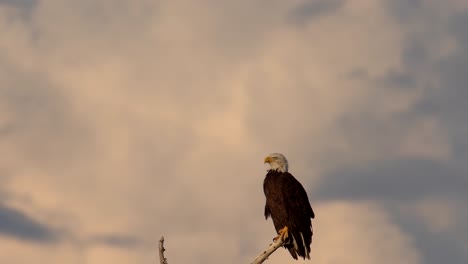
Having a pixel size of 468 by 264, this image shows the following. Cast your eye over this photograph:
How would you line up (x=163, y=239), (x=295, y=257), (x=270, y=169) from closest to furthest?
(x=163, y=239) < (x=295, y=257) < (x=270, y=169)

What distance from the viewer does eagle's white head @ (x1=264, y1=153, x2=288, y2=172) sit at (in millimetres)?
22891

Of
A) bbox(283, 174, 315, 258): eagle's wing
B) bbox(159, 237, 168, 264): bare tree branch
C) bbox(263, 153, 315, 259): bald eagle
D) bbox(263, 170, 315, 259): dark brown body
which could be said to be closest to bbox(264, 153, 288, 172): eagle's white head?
bbox(263, 153, 315, 259): bald eagle

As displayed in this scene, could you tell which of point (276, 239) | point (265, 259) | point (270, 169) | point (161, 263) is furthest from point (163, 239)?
point (270, 169)

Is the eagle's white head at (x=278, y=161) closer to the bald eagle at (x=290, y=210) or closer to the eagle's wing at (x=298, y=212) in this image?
the bald eagle at (x=290, y=210)

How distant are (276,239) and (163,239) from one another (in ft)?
23.4

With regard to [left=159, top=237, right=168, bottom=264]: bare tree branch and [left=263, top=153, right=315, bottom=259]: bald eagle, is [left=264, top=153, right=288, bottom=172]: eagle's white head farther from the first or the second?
[left=159, top=237, right=168, bottom=264]: bare tree branch

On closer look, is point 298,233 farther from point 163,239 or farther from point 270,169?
point 163,239

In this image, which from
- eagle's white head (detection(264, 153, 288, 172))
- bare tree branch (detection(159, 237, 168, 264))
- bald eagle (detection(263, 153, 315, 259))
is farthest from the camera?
eagle's white head (detection(264, 153, 288, 172))

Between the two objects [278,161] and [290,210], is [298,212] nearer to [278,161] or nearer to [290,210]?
[290,210]

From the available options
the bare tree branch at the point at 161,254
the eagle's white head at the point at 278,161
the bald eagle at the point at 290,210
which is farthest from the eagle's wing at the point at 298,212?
the bare tree branch at the point at 161,254

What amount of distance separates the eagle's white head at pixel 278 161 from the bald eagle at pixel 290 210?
0.14m

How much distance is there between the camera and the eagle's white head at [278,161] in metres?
22.9

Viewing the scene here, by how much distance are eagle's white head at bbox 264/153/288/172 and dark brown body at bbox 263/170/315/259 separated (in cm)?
31

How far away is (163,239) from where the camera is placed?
14.7 m
